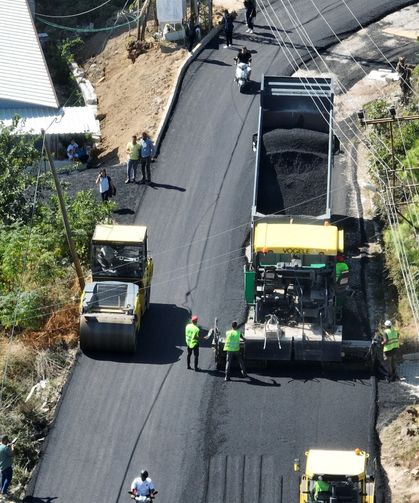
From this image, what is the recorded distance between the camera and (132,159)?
40.7 metres

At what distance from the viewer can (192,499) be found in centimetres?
2839

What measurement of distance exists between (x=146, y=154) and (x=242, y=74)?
275 inches

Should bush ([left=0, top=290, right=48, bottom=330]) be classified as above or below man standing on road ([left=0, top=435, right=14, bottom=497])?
above

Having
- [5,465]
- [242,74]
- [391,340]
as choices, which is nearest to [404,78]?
[242,74]

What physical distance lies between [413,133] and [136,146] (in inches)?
322

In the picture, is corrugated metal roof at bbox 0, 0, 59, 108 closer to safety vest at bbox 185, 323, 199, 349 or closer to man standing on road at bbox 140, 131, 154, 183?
man standing on road at bbox 140, 131, 154, 183

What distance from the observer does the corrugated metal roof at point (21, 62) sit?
4872 centimetres

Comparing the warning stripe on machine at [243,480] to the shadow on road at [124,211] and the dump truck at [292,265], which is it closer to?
the dump truck at [292,265]

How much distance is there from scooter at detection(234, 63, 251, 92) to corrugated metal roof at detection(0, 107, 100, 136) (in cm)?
532

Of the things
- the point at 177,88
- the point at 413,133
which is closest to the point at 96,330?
the point at 413,133

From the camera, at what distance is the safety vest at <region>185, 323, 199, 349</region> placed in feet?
105

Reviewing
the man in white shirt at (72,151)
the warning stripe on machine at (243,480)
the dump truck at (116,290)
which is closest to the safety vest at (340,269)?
the dump truck at (116,290)

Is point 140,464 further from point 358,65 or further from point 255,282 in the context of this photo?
point 358,65

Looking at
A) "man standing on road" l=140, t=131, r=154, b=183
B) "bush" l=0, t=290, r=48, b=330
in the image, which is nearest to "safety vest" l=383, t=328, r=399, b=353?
"bush" l=0, t=290, r=48, b=330
